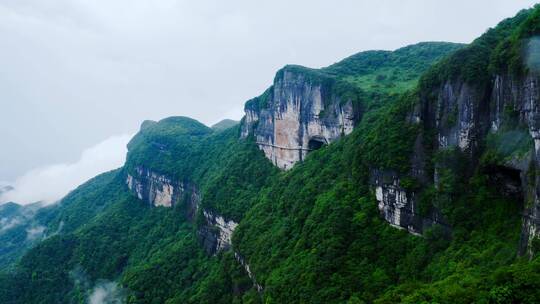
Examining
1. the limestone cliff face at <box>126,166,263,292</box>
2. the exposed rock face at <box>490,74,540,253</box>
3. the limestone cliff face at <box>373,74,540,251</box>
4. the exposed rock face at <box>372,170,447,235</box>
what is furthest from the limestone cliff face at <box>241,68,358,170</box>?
the exposed rock face at <box>490,74,540,253</box>

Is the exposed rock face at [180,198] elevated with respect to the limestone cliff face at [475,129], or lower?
lower

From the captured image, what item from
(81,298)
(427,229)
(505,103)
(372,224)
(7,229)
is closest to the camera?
(505,103)

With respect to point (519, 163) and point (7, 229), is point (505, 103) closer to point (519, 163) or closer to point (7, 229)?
point (519, 163)

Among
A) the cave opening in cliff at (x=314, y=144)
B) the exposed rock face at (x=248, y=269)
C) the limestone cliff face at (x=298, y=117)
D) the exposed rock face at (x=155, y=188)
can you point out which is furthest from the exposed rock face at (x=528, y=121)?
the exposed rock face at (x=155, y=188)

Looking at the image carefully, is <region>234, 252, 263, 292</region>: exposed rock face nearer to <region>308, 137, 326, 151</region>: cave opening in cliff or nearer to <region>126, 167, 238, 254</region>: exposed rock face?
<region>126, 167, 238, 254</region>: exposed rock face

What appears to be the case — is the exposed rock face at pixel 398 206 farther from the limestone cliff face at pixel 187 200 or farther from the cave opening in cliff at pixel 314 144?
the cave opening in cliff at pixel 314 144

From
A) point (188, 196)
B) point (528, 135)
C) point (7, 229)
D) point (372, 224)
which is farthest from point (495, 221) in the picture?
point (7, 229)

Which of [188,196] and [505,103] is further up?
[505,103]
